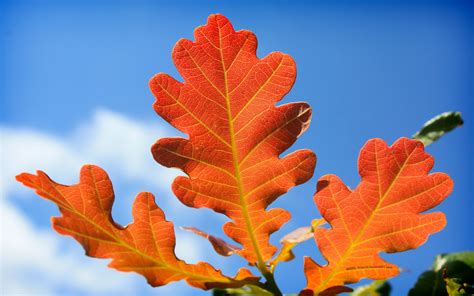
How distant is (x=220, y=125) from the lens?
1266mm

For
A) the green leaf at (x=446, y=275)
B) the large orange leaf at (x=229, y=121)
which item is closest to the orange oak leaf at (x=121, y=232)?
the large orange leaf at (x=229, y=121)

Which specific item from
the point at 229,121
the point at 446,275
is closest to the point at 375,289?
the point at 446,275

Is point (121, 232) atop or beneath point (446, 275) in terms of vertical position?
atop

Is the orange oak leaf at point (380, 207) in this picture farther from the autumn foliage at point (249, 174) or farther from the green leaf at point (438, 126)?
the green leaf at point (438, 126)

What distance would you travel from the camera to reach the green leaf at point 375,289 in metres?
2.09

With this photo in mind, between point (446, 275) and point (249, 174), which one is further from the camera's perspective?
point (446, 275)

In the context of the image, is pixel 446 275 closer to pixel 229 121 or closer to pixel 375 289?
pixel 375 289

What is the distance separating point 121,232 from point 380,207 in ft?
2.14

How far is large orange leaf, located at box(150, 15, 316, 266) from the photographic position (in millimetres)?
1264

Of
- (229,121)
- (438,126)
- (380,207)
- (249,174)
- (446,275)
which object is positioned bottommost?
(446,275)

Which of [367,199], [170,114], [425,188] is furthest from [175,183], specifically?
[425,188]

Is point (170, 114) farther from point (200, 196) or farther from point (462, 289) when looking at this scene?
point (462, 289)

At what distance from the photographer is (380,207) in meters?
1.28

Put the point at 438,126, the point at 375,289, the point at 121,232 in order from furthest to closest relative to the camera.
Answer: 1. the point at 375,289
2. the point at 438,126
3. the point at 121,232
